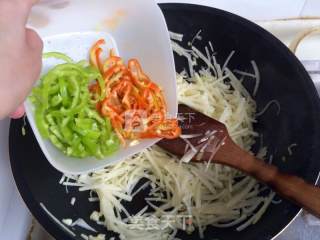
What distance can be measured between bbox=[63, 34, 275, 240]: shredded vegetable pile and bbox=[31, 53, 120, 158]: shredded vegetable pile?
Result: 80 millimetres

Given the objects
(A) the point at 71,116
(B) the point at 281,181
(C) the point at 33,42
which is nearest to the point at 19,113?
(A) the point at 71,116

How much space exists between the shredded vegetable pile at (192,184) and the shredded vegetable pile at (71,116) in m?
0.08

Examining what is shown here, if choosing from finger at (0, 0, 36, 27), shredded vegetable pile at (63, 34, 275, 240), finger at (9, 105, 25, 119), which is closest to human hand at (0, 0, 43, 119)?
finger at (0, 0, 36, 27)

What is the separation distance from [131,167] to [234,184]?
211mm

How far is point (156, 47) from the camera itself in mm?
873

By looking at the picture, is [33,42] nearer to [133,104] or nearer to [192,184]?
[133,104]

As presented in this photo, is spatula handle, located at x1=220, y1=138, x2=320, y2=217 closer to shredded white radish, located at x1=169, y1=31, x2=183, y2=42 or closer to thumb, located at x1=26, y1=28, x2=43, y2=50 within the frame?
shredded white radish, located at x1=169, y1=31, x2=183, y2=42

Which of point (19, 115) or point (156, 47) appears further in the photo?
point (156, 47)

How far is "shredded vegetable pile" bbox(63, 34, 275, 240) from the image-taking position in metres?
0.81

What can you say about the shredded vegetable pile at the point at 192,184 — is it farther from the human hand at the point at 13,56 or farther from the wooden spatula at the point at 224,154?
the human hand at the point at 13,56

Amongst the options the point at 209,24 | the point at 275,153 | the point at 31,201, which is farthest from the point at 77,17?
the point at 275,153

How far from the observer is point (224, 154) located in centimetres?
80

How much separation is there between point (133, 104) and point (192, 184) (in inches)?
7.8

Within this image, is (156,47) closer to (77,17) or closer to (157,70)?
(157,70)
